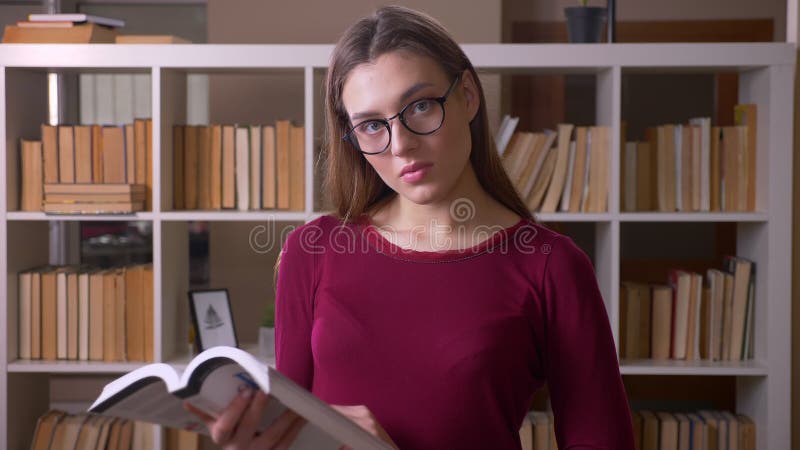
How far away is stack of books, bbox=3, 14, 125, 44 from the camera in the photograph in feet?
9.17

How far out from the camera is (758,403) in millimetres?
2824

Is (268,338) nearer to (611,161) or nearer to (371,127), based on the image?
(611,161)

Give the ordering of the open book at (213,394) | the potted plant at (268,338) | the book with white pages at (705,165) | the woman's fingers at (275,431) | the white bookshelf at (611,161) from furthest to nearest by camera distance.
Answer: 1. the potted plant at (268,338)
2. the book with white pages at (705,165)
3. the white bookshelf at (611,161)
4. the woman's fingers at (275,431)
5. the open book at (213,394)

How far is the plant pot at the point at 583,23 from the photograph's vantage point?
2.79 metres

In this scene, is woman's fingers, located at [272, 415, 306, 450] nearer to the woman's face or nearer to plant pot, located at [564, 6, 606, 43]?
the woman's face

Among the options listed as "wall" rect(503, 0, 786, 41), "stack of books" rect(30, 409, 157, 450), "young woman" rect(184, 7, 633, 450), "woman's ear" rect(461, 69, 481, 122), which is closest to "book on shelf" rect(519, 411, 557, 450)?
"stack of books" rect(30, 409, 157, 450)

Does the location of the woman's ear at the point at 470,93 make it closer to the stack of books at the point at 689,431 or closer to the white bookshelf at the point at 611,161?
the white bookshelf at the point at 611,161

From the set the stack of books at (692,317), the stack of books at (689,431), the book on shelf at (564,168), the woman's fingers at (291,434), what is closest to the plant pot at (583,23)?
the book on shelf at (564,168)

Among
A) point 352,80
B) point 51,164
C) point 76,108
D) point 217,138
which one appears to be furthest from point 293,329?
point 76,108

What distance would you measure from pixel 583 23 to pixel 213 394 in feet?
6.94

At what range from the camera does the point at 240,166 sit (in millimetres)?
2873

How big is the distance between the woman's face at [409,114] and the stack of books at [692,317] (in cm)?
175

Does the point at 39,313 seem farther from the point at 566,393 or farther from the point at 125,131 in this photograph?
the point at 566,393

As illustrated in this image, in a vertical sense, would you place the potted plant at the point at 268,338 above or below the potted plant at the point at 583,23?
below
